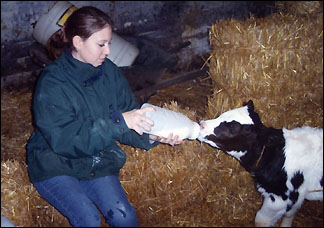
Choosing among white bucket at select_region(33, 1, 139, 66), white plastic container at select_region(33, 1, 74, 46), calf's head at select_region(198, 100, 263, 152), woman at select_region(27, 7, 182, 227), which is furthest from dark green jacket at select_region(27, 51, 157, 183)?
white plastic container at select_region(33, 1, 74, 46)

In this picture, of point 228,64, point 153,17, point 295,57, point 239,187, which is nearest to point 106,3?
point 153,17

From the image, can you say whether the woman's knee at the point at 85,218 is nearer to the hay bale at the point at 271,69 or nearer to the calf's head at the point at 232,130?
the calf's head at the point at 232,130

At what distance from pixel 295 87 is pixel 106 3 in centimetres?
375

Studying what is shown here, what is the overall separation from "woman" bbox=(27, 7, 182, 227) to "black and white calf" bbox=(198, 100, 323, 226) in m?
0.76

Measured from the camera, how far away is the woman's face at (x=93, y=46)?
2305 millimetres

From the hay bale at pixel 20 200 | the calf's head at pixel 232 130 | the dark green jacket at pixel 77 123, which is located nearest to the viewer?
the dark green jacket at pixel 77 123

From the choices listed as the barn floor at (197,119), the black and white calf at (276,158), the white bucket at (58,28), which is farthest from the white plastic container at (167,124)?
the white bucket at (58,28)

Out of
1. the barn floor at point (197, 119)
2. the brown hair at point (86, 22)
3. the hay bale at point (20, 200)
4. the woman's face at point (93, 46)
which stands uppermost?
the brown hair at point (86, 22)

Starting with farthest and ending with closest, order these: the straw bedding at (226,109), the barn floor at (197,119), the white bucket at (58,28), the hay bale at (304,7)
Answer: the hay bale at (304,7) → the white bucket at (58,28) → the barn floor at (197,119) → the straw bedding at (226,109)

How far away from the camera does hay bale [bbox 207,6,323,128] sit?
323 centimetres

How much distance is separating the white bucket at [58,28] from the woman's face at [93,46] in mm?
2123

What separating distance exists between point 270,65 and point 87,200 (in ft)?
7.47

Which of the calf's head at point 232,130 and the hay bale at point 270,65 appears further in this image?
the hay bale at point 270,65

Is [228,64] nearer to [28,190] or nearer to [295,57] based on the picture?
[295,57]
